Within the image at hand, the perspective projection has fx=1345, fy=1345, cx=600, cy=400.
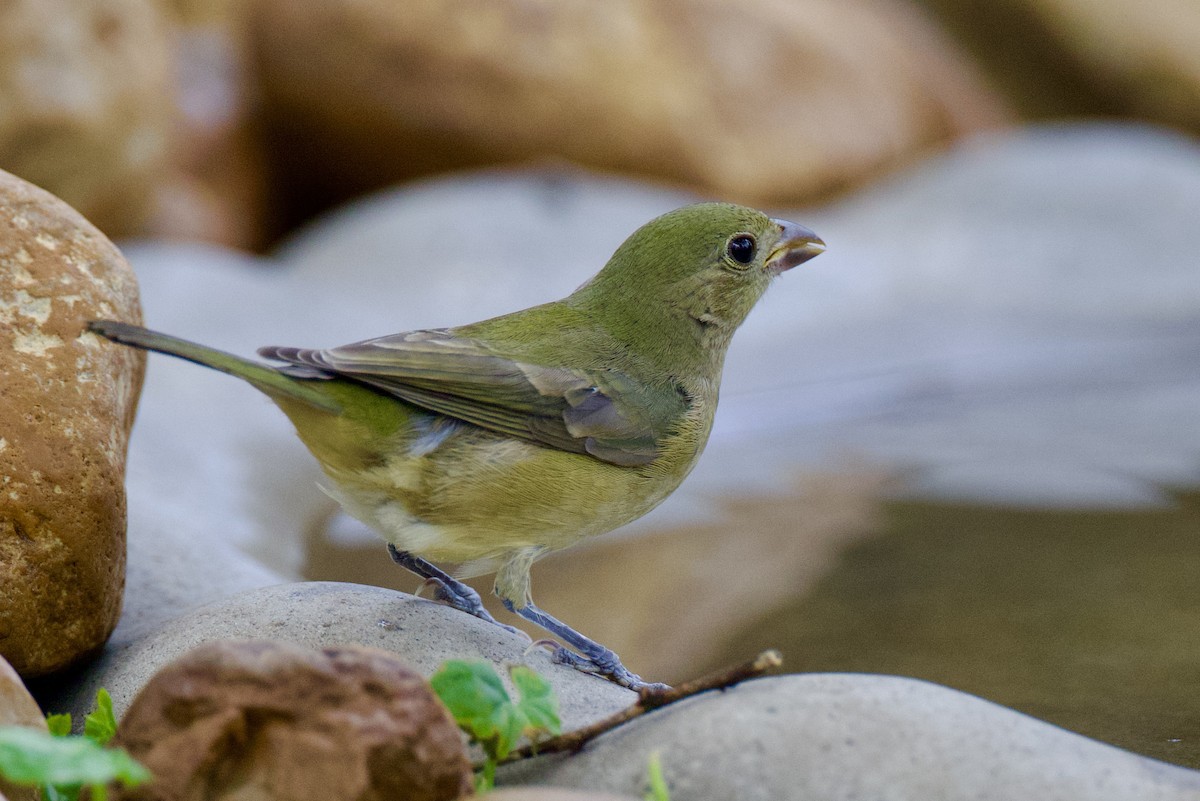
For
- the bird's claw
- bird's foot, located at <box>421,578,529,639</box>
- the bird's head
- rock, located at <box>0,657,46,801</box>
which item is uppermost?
the bird's head

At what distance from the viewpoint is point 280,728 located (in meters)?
2.25

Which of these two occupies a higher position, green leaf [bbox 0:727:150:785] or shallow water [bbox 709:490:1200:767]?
shallow water [bbox 709:490:1200:767]

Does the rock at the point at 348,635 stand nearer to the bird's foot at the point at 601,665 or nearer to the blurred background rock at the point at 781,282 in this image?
the bird's foot at the point at 601,665

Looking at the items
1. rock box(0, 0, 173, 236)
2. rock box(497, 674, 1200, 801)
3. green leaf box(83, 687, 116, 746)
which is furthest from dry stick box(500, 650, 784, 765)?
rock box(0, 0, 173, 236)

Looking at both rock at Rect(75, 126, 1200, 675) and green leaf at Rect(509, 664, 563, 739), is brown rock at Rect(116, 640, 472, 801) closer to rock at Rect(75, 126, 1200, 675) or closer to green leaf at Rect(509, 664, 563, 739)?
green leaf at Rect(509, 664, 563, 739)

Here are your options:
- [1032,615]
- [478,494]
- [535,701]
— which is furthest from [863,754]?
[1032,615]

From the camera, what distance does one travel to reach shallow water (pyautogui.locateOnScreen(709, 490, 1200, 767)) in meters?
3.61

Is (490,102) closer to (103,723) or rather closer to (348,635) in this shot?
(348,635)

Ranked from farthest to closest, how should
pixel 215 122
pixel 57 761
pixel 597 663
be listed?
pixel 215 122
pixel 597 663
pixel 57 761

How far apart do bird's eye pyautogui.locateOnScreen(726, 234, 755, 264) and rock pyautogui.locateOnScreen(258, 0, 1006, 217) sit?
18.3 ft

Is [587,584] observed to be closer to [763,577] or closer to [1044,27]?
[763,577]

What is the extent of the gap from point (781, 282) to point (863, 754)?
574cm

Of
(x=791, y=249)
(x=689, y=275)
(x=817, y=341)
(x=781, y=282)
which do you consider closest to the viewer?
(x=689, y=275)

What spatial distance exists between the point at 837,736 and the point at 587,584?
256 cm
